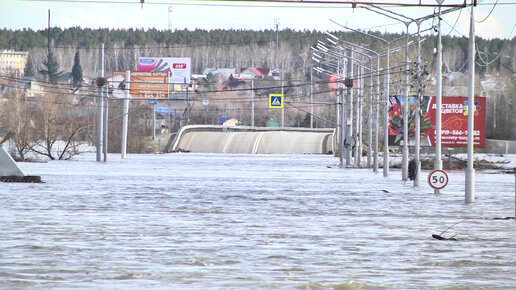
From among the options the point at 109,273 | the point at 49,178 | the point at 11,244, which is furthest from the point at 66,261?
the point at 49,178

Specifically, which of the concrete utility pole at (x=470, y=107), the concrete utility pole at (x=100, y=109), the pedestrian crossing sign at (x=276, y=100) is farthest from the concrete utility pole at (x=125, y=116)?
the concrete utility pole at (x=470, y=107)

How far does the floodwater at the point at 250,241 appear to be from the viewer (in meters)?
14.3

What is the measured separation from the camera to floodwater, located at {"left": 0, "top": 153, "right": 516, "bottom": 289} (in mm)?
14320

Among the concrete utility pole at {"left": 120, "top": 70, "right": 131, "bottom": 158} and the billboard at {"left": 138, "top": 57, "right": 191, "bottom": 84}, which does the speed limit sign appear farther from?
the billboard at {"left": 138, "top": 57, "right": 191, "bottom": 84}

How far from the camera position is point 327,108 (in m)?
194

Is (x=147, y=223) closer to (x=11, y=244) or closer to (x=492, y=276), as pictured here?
(x=11, y=244)

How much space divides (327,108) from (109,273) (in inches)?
7090

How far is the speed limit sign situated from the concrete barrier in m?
88.8

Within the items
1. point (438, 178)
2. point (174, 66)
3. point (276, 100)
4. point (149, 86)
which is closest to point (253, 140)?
point (174, 66)

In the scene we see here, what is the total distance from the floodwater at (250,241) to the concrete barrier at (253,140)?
95386mm

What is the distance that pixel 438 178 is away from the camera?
38375 mm

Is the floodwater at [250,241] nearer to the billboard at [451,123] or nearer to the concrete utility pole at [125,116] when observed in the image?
the billboard at [451,123]

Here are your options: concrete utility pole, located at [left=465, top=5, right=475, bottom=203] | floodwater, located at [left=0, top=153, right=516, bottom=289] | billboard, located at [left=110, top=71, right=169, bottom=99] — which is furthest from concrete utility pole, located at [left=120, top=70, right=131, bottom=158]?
concrete utility pole, located at [left=465, top=5, right=475, bottom=203]

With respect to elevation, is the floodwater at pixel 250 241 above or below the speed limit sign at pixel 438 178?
below
